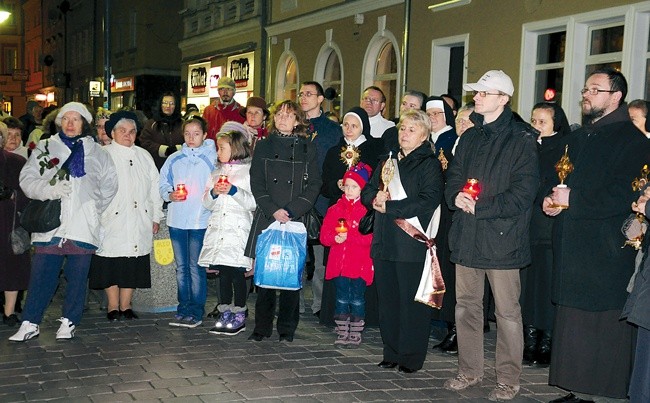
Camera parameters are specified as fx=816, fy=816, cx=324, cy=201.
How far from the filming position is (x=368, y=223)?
6.98 meters

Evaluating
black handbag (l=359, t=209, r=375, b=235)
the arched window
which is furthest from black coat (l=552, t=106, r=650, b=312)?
the arched window

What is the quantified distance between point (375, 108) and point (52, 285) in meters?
4.01

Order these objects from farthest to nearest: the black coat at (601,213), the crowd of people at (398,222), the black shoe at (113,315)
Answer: the black shoe at (113,315), the crowd of people at (398,222), the black coat at (601,213)

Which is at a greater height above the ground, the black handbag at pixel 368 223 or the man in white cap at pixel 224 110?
the man in white cap at pixel 224 110

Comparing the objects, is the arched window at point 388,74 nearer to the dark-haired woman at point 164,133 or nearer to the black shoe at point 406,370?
the dark-haired woman at point 164,133

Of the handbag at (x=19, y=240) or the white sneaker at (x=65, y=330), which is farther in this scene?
the handbag at (x=19, y=240)

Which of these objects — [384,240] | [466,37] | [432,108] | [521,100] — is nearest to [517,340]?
[384,240]

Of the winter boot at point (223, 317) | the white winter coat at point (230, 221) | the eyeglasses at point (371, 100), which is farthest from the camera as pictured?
the eyeglasses at point (371, 100)

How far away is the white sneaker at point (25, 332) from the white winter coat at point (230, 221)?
1.61 metres

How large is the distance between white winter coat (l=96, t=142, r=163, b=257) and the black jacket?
11.8 feet

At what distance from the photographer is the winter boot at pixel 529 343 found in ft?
23.2

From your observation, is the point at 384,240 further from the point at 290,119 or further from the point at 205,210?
the point at 205,210

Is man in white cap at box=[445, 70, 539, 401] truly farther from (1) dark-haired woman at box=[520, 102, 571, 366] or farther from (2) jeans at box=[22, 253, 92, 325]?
(2) jeans at box=[22, 253, 92, 325]

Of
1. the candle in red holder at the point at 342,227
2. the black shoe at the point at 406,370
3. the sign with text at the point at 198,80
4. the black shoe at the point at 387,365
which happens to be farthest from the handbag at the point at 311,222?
the sign with text at the point at 198,80
